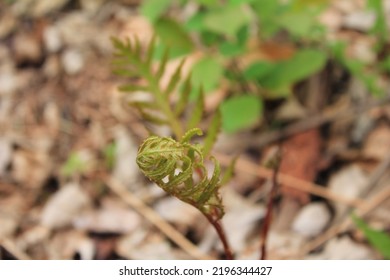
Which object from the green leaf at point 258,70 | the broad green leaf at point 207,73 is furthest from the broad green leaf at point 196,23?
the green leaf at point 258,70

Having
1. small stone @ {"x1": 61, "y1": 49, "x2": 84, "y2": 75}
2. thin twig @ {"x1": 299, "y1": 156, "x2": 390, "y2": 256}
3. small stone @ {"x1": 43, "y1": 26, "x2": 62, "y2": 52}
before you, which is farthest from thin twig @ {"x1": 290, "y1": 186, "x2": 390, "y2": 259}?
small stone @ {"x1": 43, "y1": 26, "x2": 62, "y2": 52}

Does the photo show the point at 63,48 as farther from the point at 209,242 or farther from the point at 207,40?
the point at 209,242

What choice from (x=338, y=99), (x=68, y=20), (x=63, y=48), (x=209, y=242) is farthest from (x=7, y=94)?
(x=338, y=99)

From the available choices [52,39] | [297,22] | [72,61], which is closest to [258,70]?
[297,22]

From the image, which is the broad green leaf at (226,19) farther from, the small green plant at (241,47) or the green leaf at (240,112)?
the green leaf at (240,112)

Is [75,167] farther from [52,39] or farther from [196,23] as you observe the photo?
Result: [52,39]
